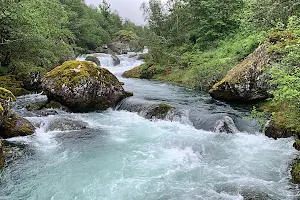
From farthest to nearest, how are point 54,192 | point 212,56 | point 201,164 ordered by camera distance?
point 212,56 → point 201,164 → point 54,192

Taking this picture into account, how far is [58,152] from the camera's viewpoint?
35.5 ft

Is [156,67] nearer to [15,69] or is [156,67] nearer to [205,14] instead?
[205,14]

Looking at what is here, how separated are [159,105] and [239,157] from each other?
20.6 feet

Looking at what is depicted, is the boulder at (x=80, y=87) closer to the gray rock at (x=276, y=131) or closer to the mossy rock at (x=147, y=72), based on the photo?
the gray rock at (x=276, y=131)

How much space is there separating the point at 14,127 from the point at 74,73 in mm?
4939

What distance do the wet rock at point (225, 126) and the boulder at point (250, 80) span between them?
2.93m

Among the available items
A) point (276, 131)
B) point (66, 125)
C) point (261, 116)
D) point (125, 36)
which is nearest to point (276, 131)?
point (276, 131)

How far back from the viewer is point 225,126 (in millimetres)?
13164

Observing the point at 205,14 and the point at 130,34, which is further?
the point at 130,34

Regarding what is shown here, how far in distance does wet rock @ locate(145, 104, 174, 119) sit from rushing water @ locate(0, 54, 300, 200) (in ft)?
1.19

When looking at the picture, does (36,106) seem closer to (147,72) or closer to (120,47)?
(147,72)

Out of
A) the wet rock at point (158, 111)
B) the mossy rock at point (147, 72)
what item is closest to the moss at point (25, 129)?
the wet rock at point (158, 111)

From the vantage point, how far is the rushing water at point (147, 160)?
8.08 m

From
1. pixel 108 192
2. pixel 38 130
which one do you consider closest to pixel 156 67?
pixel 38 130
